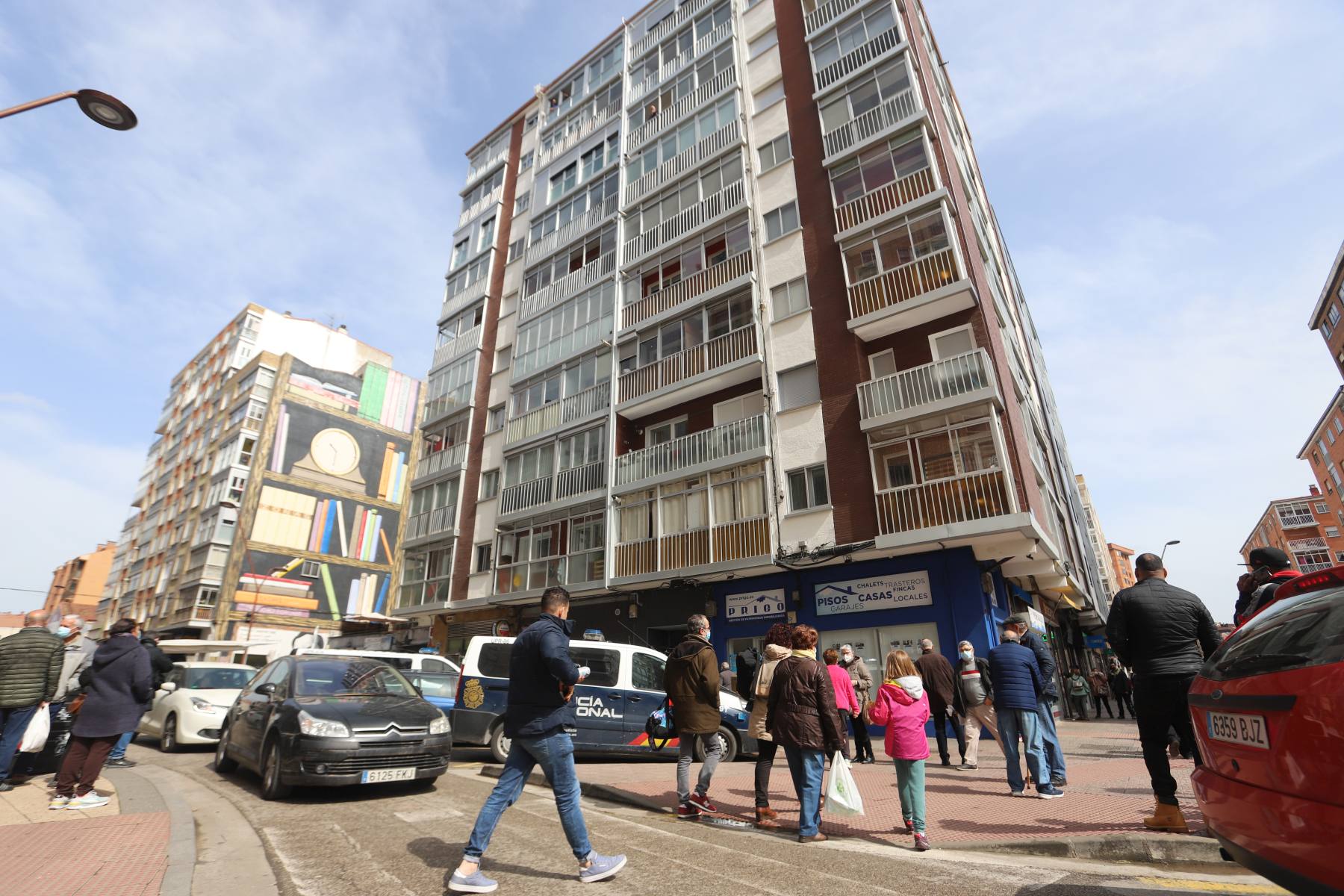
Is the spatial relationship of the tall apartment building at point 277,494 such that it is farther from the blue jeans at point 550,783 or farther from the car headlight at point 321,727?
the blue jeans at point 550,783

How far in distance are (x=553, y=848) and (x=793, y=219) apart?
18.9 m

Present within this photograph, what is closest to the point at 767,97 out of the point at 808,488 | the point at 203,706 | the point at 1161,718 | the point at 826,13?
the point at 826,13

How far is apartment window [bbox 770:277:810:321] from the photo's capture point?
1927cm

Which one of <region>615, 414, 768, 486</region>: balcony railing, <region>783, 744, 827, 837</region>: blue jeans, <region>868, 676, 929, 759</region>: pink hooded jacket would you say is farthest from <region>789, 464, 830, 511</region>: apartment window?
<region>783, 744, 827, 837</region>: blue jeans

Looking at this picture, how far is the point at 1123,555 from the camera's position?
406 feet

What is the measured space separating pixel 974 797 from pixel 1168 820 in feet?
8.37

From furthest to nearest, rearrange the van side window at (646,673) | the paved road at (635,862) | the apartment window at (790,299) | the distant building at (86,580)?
the distant building at (86,580), the apartment window at (790,299), the van side window at (646,673), the paved road at (635,862)

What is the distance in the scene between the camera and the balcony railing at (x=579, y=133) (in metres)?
28.7

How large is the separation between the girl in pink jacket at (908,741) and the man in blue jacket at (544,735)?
234cm

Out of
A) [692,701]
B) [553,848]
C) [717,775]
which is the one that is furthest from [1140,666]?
[717,775]

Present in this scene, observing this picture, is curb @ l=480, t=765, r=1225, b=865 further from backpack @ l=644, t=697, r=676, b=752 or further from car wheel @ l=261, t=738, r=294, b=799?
car wheel @ l=261, t=738, r=294, b=799

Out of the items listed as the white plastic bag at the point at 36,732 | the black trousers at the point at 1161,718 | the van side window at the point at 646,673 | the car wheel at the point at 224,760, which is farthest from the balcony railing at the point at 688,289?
the white plastic bag at the point at 36,732

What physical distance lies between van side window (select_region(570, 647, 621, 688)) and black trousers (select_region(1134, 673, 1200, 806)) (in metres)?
7.60

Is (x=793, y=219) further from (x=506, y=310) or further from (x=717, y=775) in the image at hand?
(x=717, y=775)
